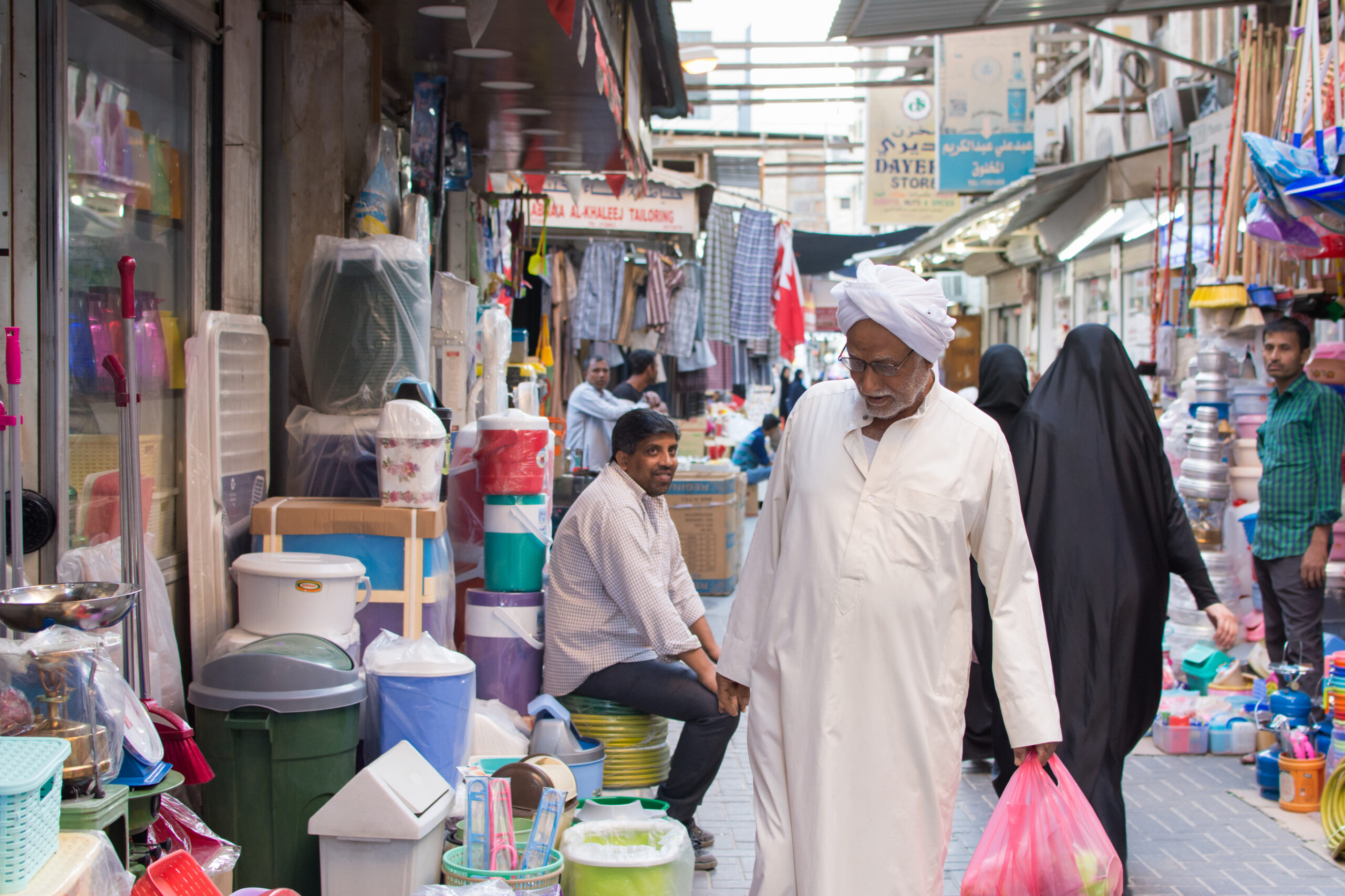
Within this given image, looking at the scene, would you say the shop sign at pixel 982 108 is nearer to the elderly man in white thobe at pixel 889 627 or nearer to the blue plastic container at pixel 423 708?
the blue plastic container at pixel 423 708

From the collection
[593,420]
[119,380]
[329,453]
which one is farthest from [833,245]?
[119,380]

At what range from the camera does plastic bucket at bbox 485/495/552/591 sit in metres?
4.77

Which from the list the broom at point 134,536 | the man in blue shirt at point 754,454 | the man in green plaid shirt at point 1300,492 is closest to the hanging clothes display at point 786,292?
the man in blue shirt at point 754,454

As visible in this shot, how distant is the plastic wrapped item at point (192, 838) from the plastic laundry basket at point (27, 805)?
0.78 meters

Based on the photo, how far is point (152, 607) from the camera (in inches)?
137

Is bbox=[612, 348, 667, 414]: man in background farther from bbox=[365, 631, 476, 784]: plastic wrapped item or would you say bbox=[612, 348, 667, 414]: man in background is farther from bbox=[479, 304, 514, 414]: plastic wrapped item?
bbox=[365, 631, 476, 784]: plastic wrapped item

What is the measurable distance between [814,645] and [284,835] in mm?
1600

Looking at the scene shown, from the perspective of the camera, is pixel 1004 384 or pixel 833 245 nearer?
pixel 1004 384

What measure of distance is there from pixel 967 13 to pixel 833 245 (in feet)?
35.2

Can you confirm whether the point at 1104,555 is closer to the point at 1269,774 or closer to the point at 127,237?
the point at 1269,774

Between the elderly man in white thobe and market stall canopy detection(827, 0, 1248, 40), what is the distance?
4.95m

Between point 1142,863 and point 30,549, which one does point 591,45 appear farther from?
point 1142,863

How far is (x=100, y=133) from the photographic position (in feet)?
11.8

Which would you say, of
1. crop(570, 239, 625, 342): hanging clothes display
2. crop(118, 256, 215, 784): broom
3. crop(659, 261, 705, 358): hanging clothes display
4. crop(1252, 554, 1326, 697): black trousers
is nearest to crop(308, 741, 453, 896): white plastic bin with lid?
crop(118, 256, 215, 784): broom
